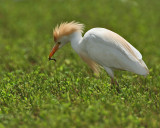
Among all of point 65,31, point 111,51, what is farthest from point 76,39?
point 111,51

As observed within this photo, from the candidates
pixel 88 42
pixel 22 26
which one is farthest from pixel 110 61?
pixel 22 26

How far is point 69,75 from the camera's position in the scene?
632cm

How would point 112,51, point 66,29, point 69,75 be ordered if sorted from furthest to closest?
point 69,75 → point 66,29 → point 112,51

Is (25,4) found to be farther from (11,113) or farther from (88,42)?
(11,113)

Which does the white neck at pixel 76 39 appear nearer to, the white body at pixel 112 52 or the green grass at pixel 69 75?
the white body at pixel 112 52

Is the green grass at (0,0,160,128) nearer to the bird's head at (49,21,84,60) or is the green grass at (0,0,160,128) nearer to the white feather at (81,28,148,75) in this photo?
the white feather at (81,28,148,75)

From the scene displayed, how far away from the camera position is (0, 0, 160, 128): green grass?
401 centimetres

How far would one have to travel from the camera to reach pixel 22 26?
11.0 m

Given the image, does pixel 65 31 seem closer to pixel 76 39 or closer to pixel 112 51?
pixel 76 39

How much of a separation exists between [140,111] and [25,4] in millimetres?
10900

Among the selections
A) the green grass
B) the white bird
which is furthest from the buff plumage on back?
the green grass

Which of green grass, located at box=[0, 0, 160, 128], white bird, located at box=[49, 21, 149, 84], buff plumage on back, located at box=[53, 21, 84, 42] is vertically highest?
buff plumage on back, located at box=[53, 21, 84, 42]

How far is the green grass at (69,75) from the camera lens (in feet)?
13.2

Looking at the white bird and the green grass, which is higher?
the white bird
